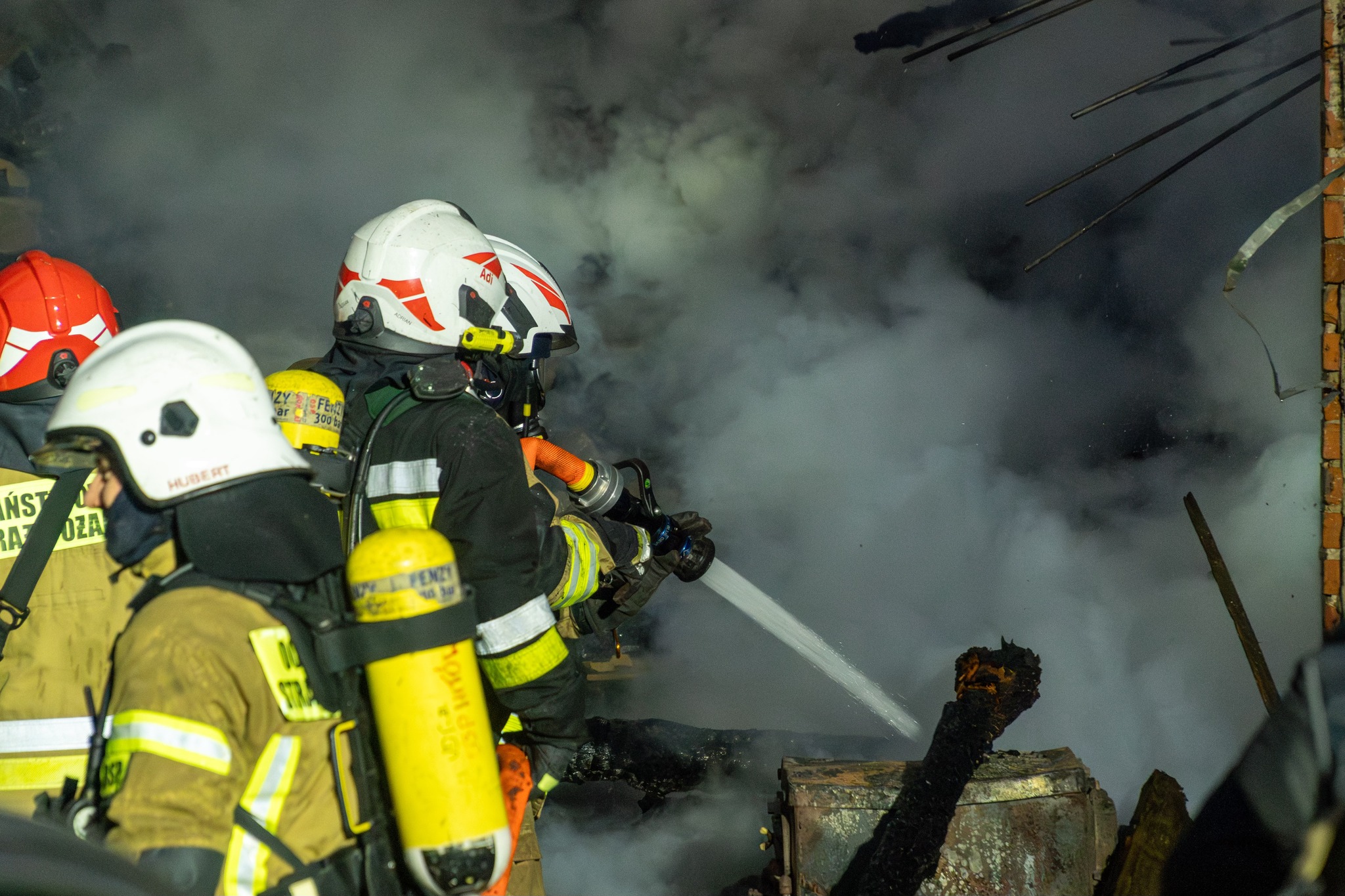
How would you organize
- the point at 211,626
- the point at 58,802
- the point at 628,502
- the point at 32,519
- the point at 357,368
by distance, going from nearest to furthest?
the point at 211,626 → the point at 58,802 → the point at 32,519 → the point at 357,368 → the point at 628,502

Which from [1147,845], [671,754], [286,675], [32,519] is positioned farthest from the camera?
[671,754]

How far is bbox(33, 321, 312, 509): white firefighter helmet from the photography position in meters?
1.82

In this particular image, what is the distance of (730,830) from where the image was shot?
5.19 metres

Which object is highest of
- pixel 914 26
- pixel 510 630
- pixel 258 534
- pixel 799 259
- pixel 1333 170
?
pixel 914 26

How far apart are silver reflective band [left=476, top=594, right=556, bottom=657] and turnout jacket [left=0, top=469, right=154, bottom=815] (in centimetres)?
91

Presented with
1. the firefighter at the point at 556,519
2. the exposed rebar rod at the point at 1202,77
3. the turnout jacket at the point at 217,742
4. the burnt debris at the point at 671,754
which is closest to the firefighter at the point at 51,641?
the turnout jacket at the point at 217,742

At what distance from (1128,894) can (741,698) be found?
369cm

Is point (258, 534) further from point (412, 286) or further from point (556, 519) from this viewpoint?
point (556, 519)

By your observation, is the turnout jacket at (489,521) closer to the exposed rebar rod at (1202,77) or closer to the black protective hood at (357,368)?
the black protective hood at (357,368)

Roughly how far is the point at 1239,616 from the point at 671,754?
2965mm

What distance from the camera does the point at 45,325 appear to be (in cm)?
311

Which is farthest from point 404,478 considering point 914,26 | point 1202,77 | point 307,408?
point 914,26

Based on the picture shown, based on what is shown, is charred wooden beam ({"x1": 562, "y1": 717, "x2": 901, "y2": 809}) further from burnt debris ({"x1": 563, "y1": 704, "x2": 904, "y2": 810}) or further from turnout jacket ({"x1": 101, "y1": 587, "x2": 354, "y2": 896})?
turnout jacket ({"x1": 101, "y1": 587, "x2": 354, "y2": 896})

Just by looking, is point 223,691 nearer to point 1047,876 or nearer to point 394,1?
point 1047,876
